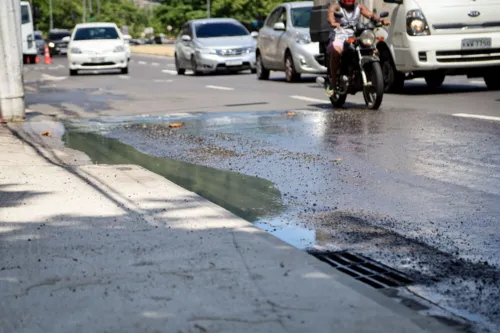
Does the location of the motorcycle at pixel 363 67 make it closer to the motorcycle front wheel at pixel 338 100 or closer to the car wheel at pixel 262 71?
the motorcycle front wheel at pixel 338 100

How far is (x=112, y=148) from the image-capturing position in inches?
396

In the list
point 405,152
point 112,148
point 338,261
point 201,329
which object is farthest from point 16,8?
point 201,329

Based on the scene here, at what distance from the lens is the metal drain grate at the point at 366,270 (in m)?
4.30

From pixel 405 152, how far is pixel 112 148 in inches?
120

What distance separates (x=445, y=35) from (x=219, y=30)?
13.3m

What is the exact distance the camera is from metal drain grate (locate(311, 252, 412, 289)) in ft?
14.1

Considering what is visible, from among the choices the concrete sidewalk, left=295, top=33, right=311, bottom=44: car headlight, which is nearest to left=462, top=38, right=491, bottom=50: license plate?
left=295, top=33, right=311, bottom=44: car headlight

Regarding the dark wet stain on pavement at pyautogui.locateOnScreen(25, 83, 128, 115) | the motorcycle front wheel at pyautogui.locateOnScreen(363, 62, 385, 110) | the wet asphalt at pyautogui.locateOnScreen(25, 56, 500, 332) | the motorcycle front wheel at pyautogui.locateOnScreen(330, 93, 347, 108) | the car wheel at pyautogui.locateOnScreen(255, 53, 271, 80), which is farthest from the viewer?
the car wheel at pyautogui.locateOnScreen(255, 53, 271, 80)

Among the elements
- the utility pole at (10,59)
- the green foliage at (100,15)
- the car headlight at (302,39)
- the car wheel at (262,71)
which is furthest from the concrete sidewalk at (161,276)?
the green foliage at (100,15)

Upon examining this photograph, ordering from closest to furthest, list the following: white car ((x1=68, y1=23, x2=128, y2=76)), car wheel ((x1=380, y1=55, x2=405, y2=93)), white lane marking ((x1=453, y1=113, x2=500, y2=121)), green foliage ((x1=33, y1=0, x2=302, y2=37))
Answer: white lane marking ((x1=453, y1=113, x2=500, y2=121))
car wheel ((x1=380, y1=55, x2=405, y2=93))
white car ((x1=68, y1=23, x2=128, y2=76))
green foliage ((x1=33, y1=0, x2=302, y2=37))

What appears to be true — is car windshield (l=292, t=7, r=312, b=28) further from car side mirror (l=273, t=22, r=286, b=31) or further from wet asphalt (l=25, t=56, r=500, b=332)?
wet asphalt (l=25, t=56, r=500, b=332)

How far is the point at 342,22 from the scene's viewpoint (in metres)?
13.5

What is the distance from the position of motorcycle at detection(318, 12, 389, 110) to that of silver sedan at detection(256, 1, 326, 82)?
7165 mm

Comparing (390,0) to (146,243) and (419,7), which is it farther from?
(146,243)
